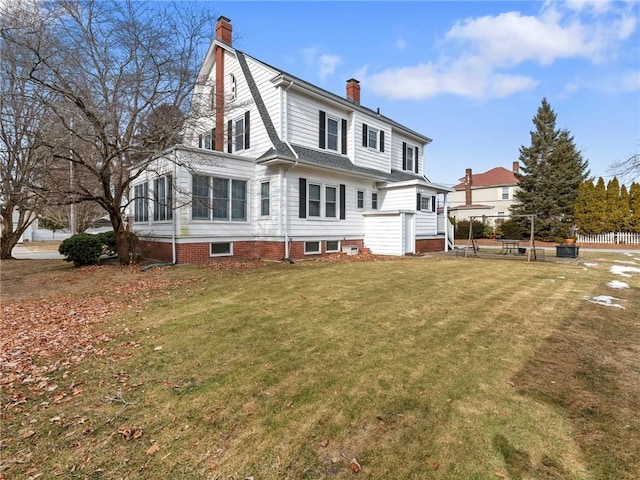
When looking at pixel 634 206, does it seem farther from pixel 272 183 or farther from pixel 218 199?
pixel 218 199

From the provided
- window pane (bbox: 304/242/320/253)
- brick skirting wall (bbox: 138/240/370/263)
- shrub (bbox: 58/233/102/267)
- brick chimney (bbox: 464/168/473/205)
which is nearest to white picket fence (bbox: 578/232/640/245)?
brick chimney (bbox: 464/168/473/205)

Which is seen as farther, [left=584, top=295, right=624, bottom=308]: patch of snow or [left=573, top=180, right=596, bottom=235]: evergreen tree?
[left=573, top=180, right=596, bottom=235]: evergreen tree

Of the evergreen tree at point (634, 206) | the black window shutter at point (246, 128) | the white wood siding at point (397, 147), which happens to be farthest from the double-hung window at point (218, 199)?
the evergreen tree at point (634, 206)

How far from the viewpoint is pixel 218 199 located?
13234mm

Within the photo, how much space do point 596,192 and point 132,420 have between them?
3203cm

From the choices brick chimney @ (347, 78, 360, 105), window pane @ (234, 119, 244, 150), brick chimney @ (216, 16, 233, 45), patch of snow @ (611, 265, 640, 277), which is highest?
brick chimney @ (216, 16, 233, 45)

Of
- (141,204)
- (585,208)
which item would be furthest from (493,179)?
(141,204)

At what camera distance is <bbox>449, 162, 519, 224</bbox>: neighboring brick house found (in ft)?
132

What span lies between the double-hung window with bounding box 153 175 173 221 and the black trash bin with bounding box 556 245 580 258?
15.9 metres

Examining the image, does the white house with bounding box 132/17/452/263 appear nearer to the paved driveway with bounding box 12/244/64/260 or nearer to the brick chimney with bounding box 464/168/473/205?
the paved driveway with bounding box 12/244/64/260

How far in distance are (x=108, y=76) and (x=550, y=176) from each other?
3215 cm

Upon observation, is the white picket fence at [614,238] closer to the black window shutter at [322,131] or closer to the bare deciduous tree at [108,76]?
the black window shutter at [322,131]

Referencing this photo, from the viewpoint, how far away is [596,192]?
997 inches

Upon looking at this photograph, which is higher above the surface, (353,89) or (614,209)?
(353,89)
